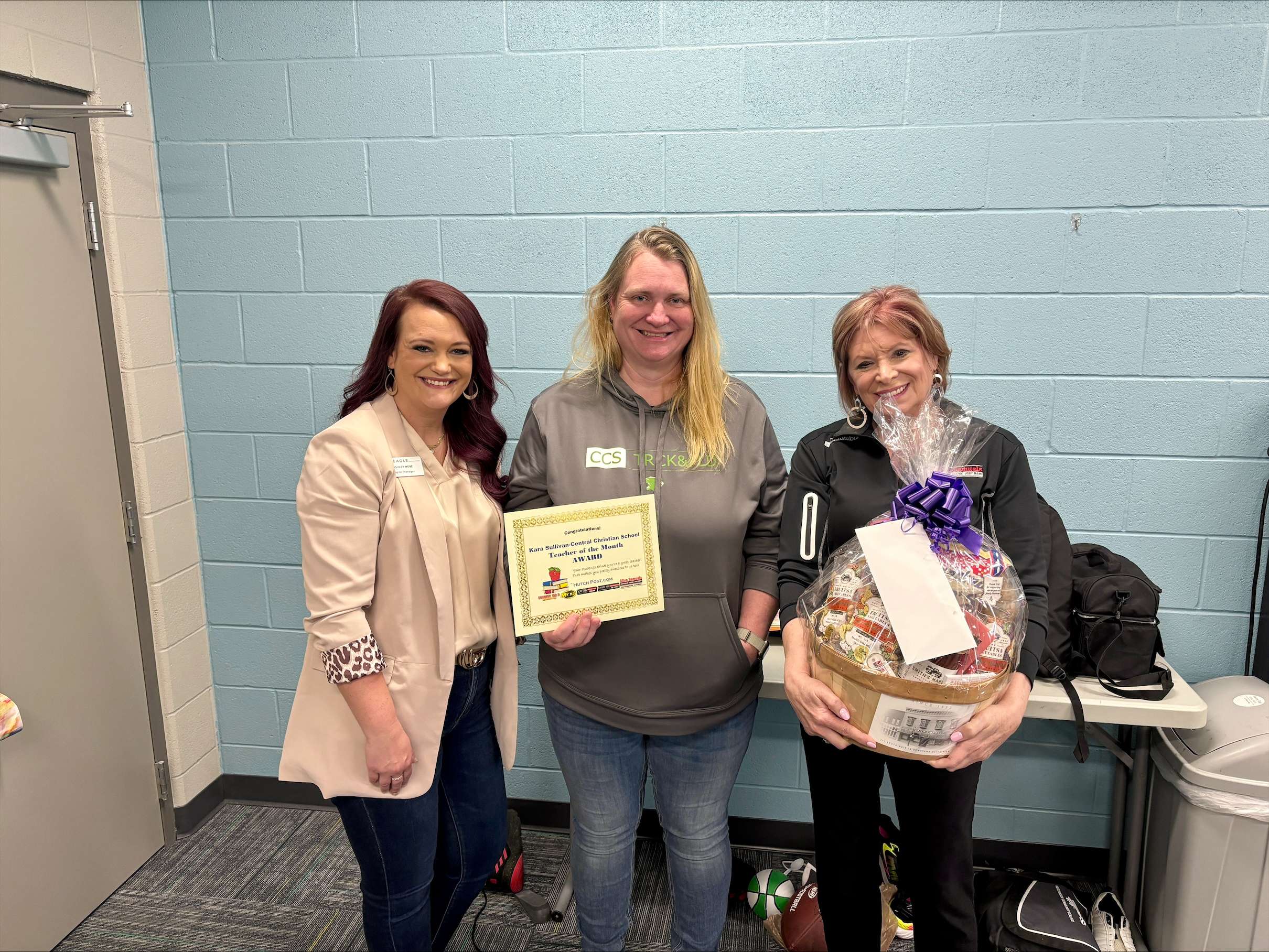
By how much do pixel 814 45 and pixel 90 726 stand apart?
265cm

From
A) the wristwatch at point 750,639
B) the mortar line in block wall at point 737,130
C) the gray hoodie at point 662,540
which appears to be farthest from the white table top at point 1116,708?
the mortar line in block wall at point 737,130

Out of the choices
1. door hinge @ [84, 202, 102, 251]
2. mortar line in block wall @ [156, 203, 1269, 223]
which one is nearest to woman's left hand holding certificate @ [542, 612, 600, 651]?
mortar line in block wall @ [156, 203, 1269, 223]

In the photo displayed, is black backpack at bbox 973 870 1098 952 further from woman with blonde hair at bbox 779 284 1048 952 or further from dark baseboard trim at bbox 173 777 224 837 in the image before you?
dark baseboard trim at bbox 173 777 224 837

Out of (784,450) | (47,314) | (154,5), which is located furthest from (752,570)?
(154,5)

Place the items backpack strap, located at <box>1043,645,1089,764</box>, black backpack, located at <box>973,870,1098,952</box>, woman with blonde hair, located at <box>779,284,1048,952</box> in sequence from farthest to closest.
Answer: black backpack, located at <box>973,870,1098,952</box>, backpack strap, located at <box>1043,645,1089,764</box>, woman with blonde hair, located at <box>779,284,1048,952</box>

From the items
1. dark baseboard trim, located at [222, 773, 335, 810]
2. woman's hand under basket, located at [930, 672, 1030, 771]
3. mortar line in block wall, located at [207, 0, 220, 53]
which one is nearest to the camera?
woman's hand under basket, located at [930, 672, 1030, 771]

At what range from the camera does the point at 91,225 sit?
7.08 feet

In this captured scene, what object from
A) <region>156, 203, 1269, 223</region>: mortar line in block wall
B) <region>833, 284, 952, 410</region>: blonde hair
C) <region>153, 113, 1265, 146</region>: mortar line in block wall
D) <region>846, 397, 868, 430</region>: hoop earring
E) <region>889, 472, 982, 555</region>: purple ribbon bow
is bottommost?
<region>889, 472, 982, 555</region>: purple ribbon bow

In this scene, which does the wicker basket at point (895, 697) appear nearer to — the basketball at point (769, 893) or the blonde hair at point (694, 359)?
the blonde hair at point (694, 359)

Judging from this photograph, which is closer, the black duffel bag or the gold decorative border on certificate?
the gold decorative border on certificate

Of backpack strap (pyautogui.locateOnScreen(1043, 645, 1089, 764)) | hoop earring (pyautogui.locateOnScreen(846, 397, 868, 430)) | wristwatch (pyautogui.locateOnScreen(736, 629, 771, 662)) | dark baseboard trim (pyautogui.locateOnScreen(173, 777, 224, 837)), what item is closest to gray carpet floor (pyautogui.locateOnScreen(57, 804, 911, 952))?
dark baseboard trim (pyautogui.locateOnScreen(173, 777, 224, 837))

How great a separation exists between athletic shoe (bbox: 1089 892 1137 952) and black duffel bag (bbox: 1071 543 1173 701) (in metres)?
0.61

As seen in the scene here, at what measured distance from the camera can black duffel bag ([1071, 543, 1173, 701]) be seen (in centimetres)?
186

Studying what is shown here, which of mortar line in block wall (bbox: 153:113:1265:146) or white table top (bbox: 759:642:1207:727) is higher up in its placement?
mortar line in block wall (bbox: 153:113:1265:146)
